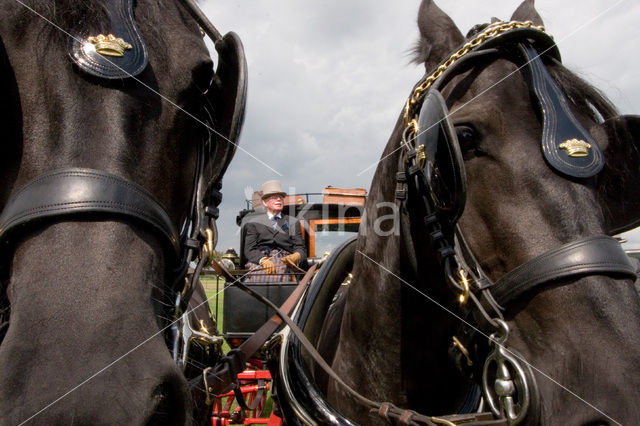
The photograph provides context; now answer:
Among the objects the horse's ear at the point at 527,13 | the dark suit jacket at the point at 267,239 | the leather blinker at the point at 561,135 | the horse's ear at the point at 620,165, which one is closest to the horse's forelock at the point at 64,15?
the leather blinker at the point at 561,135

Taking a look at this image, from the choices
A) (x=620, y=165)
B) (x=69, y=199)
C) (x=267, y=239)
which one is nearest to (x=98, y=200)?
(x=69, y=199)

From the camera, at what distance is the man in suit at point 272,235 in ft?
18.4

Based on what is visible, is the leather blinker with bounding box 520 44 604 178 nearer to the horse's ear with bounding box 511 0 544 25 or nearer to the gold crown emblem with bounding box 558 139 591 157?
the gold crown emblem with bounding box 558 139 591 157

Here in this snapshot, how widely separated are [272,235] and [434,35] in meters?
→ 3.64

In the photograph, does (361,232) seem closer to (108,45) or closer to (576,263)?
(576,263)

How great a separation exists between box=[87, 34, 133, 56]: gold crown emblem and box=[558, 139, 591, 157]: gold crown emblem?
55.4 inches

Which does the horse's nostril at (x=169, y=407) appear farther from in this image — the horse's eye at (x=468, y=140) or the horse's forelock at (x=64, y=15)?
the horse's eye at (x=468, y=140)

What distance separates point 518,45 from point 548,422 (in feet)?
4.71

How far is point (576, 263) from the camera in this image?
1.45 metres

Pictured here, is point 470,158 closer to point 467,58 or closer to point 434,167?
point 434,167

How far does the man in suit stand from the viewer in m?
5.60

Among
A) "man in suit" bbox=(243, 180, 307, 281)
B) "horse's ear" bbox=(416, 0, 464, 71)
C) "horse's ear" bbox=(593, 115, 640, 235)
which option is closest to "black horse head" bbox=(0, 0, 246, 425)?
"horse's ear" bbox=(416, 0, 464, 71)

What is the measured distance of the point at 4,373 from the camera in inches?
36.3

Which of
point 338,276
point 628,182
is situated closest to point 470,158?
point 628,182
